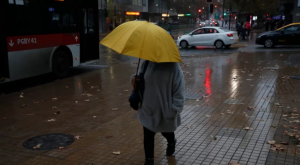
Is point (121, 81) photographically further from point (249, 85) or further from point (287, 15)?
point (287, 15)

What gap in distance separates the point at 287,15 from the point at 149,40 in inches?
1861

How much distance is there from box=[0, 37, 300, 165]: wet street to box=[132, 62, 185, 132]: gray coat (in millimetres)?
917

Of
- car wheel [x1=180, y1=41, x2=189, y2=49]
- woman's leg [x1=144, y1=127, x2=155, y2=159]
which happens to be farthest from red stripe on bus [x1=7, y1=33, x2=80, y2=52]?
car wheel [x1=180, y1=41, x2=189, y2=49]

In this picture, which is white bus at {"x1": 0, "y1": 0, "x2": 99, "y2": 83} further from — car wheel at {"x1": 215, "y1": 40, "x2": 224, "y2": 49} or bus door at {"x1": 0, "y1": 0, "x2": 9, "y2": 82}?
car wheel at {"x1": 215, "y1": 40, "x2": 224, "y2": 49}

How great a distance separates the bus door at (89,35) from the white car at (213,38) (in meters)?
11.2

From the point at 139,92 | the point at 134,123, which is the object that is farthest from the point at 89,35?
the point at 139,92

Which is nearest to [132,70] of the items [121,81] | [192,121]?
[121,81]

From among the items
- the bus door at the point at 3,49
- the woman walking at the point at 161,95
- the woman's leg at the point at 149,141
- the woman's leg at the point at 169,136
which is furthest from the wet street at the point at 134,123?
the woman walking at the point at 161,95

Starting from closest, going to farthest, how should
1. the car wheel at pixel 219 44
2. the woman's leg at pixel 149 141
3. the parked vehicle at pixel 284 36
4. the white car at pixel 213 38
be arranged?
the woman's leg at pixel 149 141 → the parked vehicle at pixel 284 36 → the white car at pixel 213 38 → the car wheel at pixel 219 44

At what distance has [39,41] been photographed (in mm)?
11203

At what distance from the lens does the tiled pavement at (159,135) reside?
16.5ft

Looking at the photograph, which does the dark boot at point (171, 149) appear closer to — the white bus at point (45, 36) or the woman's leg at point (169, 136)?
the woman's leg at point (169, 136)

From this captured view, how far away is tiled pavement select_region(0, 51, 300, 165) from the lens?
5023 mm

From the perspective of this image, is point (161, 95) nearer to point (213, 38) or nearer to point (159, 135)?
point (159, 135)
